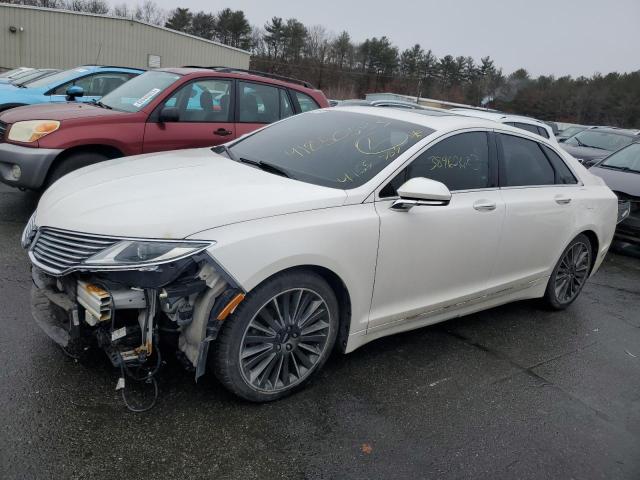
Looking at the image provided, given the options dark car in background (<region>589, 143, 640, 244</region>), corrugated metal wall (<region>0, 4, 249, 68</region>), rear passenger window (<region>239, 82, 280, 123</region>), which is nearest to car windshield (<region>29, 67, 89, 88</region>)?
rear passenger window (<region>239, 82, 280, 123</region>)

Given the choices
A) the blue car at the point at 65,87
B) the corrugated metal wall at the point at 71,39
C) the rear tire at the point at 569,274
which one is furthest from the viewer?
the corrugated metal wall at the point at 71,39

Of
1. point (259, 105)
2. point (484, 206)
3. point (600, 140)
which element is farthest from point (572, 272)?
point (600, 140)

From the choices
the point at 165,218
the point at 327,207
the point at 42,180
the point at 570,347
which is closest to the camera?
the point at 165,218

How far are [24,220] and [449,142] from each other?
4.61m

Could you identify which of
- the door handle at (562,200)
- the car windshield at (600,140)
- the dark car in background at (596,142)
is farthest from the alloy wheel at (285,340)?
the car windshield at (600,140)

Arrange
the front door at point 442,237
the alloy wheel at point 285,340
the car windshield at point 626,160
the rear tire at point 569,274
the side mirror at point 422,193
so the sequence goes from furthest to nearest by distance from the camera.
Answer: the car windshield at point 626,160
the rear tire at point 569,274
the front door at point 442,237
the side mirror at point 422,193
the alloy wheel at point 285,340

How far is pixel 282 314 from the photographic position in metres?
2.94

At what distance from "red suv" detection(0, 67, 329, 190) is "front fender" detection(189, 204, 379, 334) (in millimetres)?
3596

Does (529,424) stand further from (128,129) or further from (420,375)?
(128,129)

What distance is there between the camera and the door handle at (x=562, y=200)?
14.7 ft

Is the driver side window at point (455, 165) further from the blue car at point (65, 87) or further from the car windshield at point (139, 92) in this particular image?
the blue car at point (65, 87)

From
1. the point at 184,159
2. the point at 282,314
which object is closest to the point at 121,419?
the point at 282,314

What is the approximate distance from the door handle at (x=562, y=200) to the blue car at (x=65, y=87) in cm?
726

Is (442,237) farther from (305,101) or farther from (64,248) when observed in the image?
(305,101)
